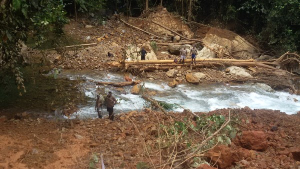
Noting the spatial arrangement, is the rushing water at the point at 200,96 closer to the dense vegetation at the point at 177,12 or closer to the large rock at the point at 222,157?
the dense vegetation at the point at 177,12

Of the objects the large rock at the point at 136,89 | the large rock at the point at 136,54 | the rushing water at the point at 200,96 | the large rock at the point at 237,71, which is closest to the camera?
the rushing water at the point at 200,96

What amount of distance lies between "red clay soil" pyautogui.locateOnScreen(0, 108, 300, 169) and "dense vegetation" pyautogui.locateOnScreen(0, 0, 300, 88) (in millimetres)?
1464

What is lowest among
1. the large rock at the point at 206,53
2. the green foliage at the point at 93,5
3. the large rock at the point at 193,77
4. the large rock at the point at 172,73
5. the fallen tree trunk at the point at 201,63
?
the large rock at the point at 193,77

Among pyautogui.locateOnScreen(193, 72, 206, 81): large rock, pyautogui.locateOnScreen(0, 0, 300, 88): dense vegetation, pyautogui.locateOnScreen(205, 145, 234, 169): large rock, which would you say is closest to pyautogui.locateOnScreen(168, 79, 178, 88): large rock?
pyautogui.locateOnScreen(193, 72, 206, 81): large rock

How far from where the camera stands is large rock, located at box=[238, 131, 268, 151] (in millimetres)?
6134

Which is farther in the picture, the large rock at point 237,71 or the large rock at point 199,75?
the large rock at point 237,71

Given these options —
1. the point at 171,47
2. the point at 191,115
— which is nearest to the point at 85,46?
the point at 171,47

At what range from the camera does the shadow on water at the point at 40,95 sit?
825 cm

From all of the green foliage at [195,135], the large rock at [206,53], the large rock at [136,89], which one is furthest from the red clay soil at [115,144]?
the large rock at [206,53]

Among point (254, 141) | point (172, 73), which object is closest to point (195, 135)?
point (254, 141)

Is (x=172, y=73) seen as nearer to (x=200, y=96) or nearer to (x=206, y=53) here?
(x=200, y=96)

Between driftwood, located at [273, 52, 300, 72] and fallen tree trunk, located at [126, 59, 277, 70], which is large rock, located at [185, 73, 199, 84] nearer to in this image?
fallen tree trunk, located at [126, 59, 277, 70]

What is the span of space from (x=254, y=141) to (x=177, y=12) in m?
14.9

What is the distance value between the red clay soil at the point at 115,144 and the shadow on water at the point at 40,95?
104 cm
